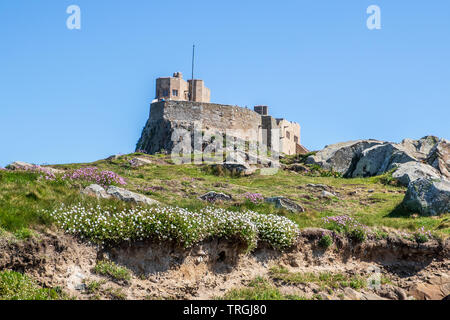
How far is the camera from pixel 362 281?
17547mm

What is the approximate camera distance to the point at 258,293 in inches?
600

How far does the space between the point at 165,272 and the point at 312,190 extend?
1450cm

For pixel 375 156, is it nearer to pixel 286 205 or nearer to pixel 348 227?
pixel 286 205

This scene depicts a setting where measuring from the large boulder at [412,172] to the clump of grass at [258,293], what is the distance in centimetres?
1724

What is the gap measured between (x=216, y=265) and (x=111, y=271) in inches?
129

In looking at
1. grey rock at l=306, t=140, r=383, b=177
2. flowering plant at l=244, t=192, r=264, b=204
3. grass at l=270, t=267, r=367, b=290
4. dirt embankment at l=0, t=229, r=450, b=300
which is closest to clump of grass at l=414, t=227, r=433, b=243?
dirt embankment at l=0, t=229, r=450, b=300

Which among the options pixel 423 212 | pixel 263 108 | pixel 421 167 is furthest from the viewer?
pixel 263 108

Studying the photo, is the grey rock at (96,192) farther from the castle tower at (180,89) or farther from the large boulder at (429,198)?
the castle tower at (180,89)

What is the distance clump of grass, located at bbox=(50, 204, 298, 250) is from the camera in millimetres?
15258

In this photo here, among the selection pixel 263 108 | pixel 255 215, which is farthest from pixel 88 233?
pixel 263 108

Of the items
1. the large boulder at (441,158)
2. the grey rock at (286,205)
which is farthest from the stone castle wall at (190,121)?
the grey rock at (286,205)

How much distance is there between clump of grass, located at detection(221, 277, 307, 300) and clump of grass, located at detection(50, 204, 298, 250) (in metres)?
1.42

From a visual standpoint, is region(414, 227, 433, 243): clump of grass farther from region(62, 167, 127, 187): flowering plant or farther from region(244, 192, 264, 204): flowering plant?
region(62, 167, 127, 187): flowering plant

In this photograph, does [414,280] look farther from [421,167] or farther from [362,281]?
[421,167]
